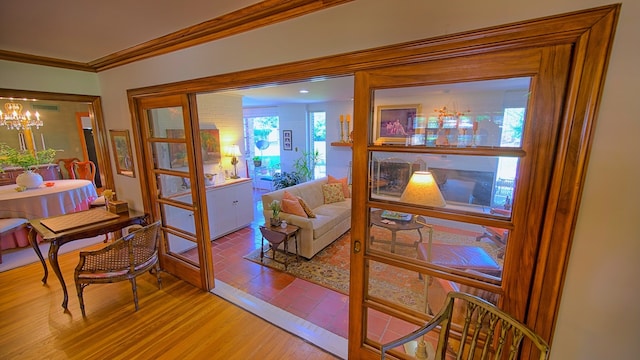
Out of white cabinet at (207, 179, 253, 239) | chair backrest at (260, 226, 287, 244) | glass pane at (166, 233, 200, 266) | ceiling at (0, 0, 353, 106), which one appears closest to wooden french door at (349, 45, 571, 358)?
ceiling at (0, 0, 353, 106)

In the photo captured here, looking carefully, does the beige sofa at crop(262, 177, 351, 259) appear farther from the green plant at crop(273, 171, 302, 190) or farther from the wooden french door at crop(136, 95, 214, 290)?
the green plant at crop(273, 171, 302, 190)

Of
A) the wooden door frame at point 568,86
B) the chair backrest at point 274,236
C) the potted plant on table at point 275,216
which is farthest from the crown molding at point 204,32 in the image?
the chair backrest at point 274,236

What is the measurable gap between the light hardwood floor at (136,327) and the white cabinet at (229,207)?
141 cm

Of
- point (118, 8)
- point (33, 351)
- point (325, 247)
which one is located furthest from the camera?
point (325, 247)

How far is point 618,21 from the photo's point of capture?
97 centimetres

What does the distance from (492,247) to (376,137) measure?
90 cm

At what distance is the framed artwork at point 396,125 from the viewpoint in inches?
58.9

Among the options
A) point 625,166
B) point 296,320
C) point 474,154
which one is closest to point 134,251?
point 296,320

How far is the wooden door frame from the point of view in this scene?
101 centimetres

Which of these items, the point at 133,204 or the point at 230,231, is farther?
the point at 230,231

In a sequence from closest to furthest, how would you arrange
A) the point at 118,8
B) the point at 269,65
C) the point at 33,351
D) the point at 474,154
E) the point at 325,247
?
1. the point at 474,154
2. the point at 118,8
3. the point at 269,65
4. the point at 33,351
5. the point at 325,247

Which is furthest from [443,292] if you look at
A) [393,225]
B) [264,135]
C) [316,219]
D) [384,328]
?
[264,135]

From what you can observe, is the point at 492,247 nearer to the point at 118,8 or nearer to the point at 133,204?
the point at 118,8

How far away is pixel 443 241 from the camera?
1.55 meters
